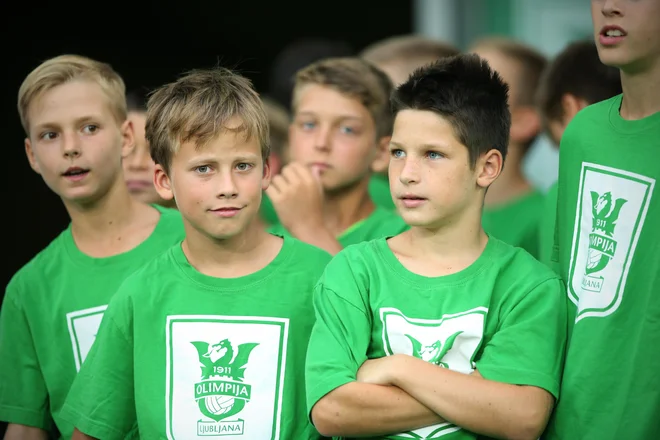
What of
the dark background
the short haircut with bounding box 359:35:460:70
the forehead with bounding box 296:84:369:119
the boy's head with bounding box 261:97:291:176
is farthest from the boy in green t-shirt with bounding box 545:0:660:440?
the dark background

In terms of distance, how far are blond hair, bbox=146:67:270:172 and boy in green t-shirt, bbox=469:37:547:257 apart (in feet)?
6.98

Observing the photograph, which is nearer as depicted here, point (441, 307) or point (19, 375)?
point (441, 307)

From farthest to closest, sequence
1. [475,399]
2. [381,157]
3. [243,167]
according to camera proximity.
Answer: [381,157] < [243,167] < [475,399]

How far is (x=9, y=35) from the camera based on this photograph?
5.96 meters

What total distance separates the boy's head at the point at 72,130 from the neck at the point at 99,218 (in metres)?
0.02

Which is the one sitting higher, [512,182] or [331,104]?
[331,104]

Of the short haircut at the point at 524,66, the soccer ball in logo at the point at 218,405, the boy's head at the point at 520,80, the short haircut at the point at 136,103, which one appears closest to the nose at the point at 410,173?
the soccer ball in logo at the point at 218,405

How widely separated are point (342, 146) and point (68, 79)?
1075 mm

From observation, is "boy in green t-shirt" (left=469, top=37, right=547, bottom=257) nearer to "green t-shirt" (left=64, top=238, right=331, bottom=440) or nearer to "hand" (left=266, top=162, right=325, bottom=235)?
"hand" (left=266, top=162, right=325, bottom=235)

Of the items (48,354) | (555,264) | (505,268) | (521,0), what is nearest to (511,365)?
(505,268)

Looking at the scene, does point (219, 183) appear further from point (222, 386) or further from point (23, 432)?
point (23, 432)

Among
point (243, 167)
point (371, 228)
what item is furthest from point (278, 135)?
point (243, 167)

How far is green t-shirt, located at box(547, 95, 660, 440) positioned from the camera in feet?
8.30

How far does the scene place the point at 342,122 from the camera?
3877 mm
